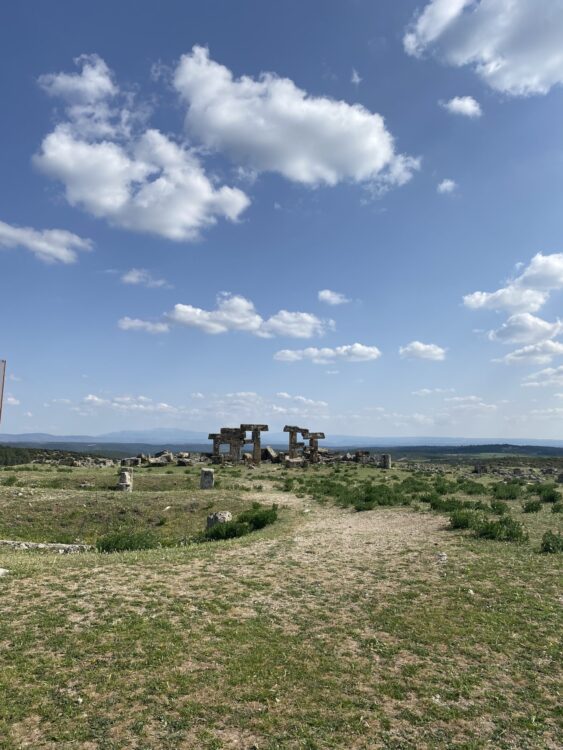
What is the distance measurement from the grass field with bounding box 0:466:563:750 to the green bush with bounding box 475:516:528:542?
1.87 feet

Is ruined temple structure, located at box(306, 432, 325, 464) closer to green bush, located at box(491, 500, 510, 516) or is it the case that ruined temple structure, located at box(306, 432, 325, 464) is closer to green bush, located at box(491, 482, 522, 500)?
green bush, located at box(491, 482, 522, 500)

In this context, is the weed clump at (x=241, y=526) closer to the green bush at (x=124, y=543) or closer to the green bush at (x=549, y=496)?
the green bush at (x=124, y=543)

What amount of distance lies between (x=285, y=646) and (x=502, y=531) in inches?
438

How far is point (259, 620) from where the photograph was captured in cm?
1015

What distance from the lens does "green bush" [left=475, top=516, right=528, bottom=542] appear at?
16.9 m

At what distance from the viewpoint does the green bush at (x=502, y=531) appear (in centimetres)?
1686

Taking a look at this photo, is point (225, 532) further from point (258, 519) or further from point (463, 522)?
point (463, 522)

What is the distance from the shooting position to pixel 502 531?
17094mm

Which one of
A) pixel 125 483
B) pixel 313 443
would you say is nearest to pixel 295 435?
pixel 313 443

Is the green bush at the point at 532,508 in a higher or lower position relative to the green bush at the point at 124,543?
higher

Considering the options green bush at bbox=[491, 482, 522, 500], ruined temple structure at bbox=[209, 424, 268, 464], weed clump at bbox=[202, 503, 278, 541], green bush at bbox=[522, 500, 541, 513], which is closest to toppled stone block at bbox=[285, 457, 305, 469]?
ruined temple structure at bbox=[209, 424, 268, 464]

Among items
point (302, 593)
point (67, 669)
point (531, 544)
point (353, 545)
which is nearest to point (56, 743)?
point (67, 669)

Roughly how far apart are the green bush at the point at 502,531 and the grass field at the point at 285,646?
0.57 m

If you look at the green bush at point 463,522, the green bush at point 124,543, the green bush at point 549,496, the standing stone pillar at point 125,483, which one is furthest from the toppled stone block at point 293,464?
the green bush at point 124,543
